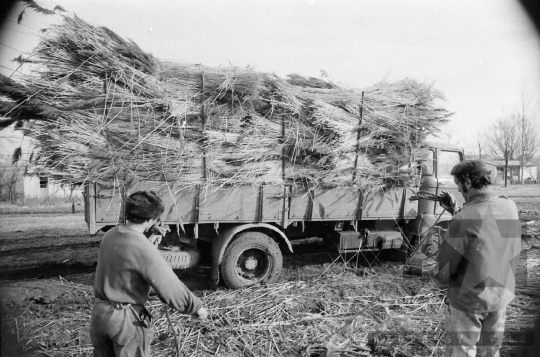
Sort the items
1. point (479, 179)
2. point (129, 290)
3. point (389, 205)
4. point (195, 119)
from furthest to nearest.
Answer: point (389, 205), point (195, 119), point (479, 179), point (129, 290)

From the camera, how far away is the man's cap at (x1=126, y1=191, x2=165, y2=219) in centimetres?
214

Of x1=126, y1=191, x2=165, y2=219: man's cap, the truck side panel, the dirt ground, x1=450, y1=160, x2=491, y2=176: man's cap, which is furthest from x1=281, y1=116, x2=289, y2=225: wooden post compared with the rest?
x1=126, y1=191, x2=165, y2=219: man's cap

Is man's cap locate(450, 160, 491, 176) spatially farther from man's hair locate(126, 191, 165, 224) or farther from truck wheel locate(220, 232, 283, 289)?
truck wheel locate(220, 232, 283, 289)

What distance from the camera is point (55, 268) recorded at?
6.24 m

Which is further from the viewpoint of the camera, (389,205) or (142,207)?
(389,205)

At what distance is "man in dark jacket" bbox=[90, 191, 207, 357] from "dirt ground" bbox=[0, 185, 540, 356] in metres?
1.76

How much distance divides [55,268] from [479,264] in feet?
21.9

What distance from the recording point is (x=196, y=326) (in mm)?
3891

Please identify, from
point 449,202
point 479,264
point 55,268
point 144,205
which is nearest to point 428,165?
point 449,202

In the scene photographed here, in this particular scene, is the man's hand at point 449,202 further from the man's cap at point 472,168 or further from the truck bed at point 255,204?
the truck bed at point 255,204

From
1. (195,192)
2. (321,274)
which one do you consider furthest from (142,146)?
(321,274)

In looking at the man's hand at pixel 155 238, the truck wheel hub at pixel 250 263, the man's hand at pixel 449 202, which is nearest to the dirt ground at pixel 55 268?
the truck wheel hub at pixel 250 263

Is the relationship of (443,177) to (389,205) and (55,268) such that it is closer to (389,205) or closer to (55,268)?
(389,205)

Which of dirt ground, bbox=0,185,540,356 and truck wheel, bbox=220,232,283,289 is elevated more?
truck wheel, bbox=220,232,283,289
